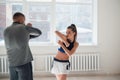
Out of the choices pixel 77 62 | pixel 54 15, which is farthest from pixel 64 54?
pixel 54 15

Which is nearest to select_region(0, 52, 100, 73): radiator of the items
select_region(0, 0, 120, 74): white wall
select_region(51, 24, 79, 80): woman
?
select_region(0, 0, 120, 74): white wall

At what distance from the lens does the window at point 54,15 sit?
5543mm

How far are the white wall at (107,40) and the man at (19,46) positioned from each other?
98.7 inches

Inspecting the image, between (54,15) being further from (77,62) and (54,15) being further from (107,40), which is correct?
(107,40)

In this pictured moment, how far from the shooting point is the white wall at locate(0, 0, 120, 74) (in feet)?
18.3

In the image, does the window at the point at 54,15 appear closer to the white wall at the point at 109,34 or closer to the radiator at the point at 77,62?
the white wall at the point at 109,34

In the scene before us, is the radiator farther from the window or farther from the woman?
the woman

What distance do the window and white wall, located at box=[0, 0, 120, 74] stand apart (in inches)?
6.7

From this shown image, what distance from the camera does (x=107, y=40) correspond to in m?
5.67

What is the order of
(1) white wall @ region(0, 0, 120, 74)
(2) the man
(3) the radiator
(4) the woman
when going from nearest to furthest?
(2) the man, (4) the woman, (3) the radiator, (1) white wall @ region(0, 0, 120, 74)

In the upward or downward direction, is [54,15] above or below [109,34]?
above

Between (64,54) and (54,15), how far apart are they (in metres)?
2.48

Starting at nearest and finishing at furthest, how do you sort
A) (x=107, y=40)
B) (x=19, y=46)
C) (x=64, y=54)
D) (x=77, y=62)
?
(x=19, y=46) → (x=64, y=54) → (x=77, y=62) → (x=107, y=40)

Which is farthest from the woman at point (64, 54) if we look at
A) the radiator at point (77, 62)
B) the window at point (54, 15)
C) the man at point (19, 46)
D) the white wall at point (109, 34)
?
the white wall at point (109, 34)
